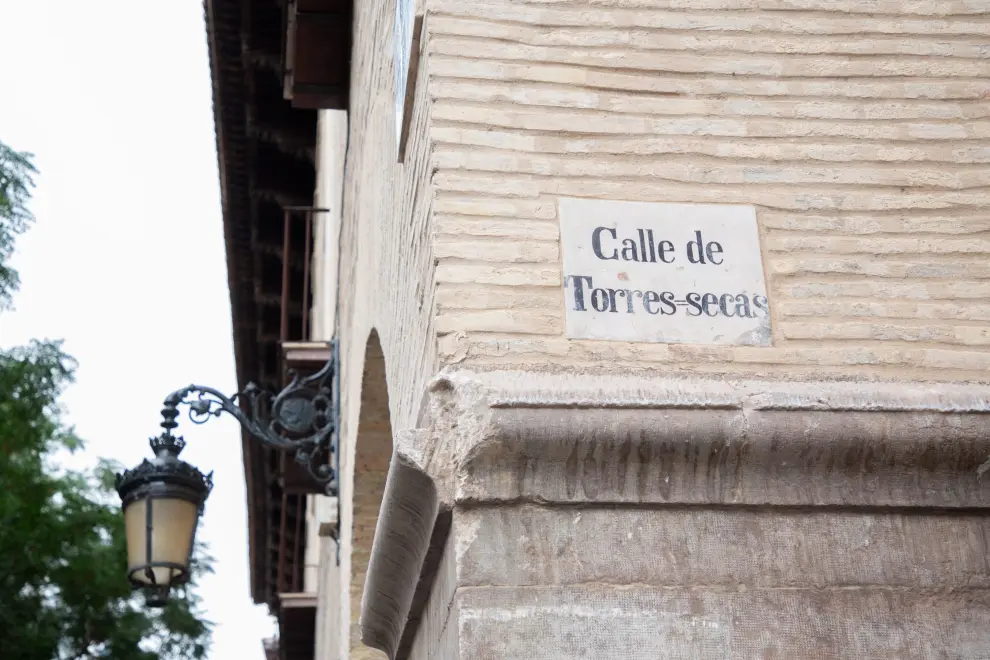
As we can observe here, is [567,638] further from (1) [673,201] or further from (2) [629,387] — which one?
(1) [673,201]

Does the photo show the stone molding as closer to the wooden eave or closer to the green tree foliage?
the wooden eave

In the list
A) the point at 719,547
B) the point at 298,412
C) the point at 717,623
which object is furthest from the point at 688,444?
the point at 298,412

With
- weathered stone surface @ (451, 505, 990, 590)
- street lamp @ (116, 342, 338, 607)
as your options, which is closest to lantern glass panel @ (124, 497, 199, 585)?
street lamp @ (116, 342, 338, 607)

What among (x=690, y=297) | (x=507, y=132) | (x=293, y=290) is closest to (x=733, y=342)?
(x=690, y=297)

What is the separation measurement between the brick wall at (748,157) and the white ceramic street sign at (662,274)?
0.04 metres

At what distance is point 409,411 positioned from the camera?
3.89m

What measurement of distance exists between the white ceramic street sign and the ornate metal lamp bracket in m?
2.92

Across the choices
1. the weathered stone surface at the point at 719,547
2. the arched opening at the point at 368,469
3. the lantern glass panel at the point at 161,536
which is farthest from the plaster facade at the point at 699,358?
the arched opening at the point at 368,469

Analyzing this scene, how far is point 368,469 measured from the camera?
5.96 meters

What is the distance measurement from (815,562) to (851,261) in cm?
85

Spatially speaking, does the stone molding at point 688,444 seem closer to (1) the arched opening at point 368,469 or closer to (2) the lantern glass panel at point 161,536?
(2) the lantern glass panel at point 161,536

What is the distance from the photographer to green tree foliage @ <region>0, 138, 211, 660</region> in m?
10.7

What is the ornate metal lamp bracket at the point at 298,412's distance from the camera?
235 inches

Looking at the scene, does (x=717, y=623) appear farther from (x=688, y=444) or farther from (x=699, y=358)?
(x=699, y=358)
